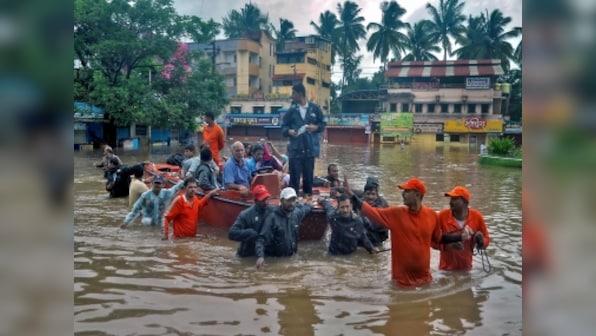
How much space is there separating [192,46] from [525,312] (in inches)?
2070

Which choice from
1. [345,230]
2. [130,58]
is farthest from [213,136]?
[130,58]

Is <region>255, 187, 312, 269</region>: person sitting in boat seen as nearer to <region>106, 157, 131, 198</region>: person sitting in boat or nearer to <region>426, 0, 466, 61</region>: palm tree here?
<region>106, 157, 131, 198</region>: person sitting in boat

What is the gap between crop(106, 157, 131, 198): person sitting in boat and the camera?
12703 millimetres

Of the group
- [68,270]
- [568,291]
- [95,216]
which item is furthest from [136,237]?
[568,291]

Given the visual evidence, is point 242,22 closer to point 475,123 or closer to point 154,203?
point 475,123

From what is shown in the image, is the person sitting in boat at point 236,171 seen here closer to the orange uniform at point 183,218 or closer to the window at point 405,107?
the orange uniform at point 183,218

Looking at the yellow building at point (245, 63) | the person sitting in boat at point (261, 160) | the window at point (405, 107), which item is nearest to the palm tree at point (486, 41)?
the window at point (405, 107)

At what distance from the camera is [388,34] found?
59.3 meters

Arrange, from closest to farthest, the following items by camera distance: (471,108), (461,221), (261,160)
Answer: (461,221) < (261,160) < (471,108)

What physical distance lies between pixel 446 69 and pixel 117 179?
44677 mm

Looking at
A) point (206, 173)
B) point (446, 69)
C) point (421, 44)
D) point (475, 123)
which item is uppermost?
point (421, 44)

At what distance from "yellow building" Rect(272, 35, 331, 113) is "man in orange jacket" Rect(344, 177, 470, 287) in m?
48.1

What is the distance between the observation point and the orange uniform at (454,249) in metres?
5.78

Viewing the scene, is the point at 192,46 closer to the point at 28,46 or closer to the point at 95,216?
the point at 95,216
